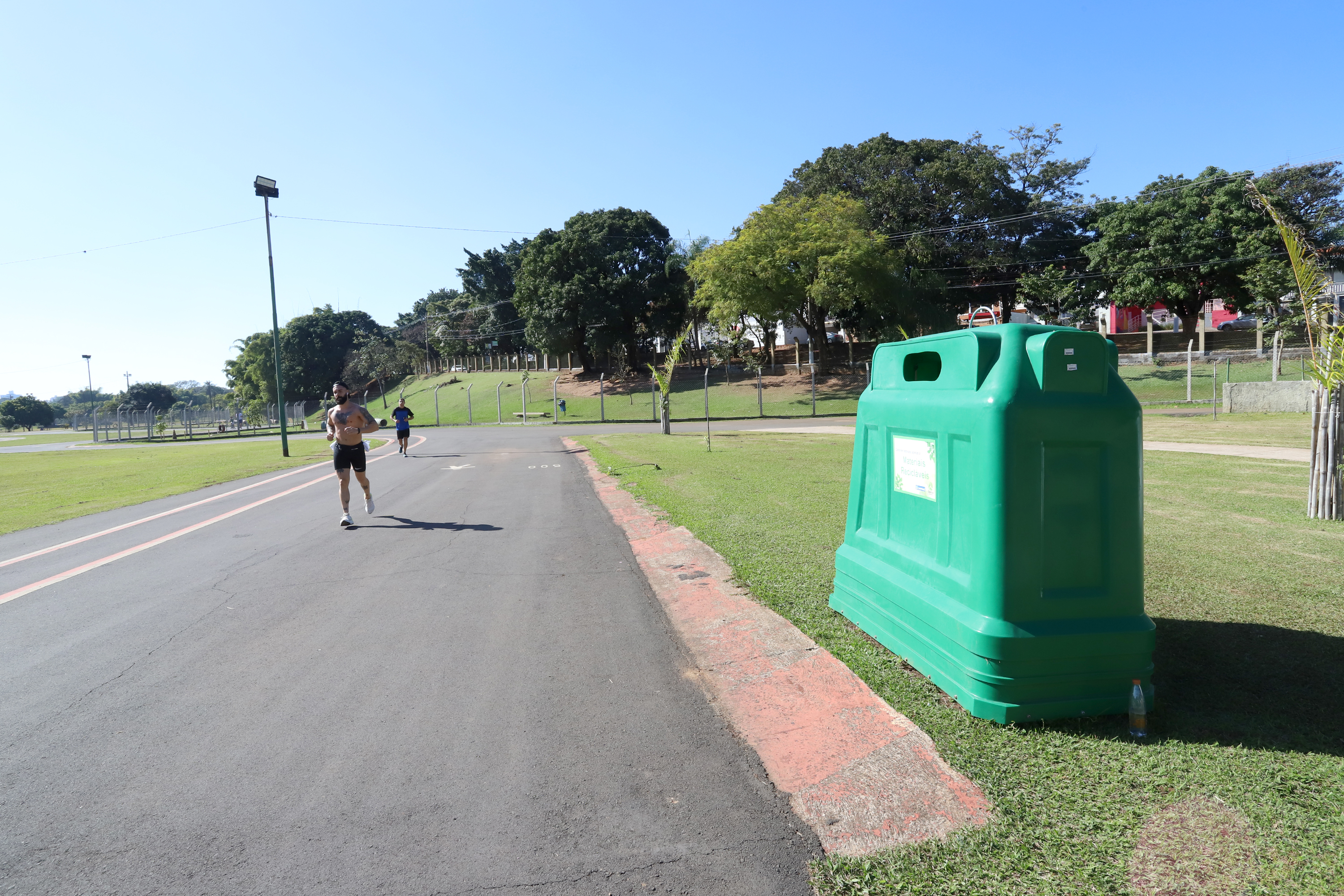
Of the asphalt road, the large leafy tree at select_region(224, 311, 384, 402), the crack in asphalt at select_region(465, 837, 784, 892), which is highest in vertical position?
the large leafy tree at select_region(224, 311, 384, 402)

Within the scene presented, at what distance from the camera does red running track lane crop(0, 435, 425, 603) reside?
649 cm

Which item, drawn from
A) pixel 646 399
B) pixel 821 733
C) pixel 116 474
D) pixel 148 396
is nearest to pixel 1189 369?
pixel 646 399

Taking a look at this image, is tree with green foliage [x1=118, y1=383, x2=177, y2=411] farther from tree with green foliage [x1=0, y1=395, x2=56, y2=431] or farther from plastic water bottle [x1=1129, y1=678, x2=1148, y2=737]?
plastic water bottle [x1=1129, y1=678, x2=1148, y2=737]

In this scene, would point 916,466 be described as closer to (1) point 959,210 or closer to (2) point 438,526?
(2) point 438,526

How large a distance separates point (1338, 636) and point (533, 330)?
2130 inches

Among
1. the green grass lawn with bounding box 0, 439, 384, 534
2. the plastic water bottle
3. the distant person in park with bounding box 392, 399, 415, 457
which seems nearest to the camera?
the plastic water bottle

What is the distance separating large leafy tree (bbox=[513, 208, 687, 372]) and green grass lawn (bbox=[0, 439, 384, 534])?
75.9 feet

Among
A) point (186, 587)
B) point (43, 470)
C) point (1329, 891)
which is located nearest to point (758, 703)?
point (1329, 891)

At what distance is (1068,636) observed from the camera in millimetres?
3211

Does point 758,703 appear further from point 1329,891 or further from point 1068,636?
point 1329,891

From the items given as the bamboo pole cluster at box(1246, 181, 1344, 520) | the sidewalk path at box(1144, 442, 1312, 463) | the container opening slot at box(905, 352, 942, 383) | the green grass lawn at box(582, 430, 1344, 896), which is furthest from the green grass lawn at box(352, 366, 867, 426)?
the container opening slot at box(905, 352, 942, 383)

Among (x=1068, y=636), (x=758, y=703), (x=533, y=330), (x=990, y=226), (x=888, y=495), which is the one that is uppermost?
(x=990, y=226)

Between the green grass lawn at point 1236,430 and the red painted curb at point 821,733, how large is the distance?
14.7m

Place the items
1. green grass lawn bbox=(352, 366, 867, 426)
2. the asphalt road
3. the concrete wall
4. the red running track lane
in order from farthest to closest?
green grass lawn bbox=(352, 366, 867, 426) < the concrete wall < the red running track lane < the asphalt road
